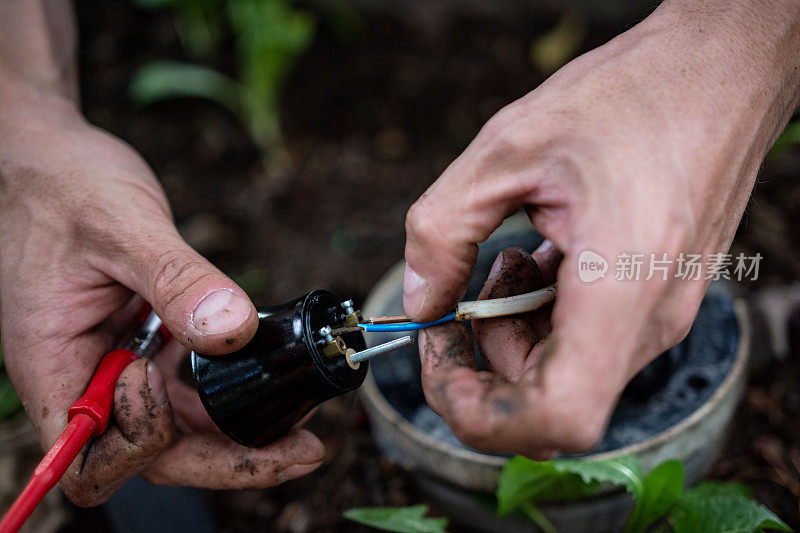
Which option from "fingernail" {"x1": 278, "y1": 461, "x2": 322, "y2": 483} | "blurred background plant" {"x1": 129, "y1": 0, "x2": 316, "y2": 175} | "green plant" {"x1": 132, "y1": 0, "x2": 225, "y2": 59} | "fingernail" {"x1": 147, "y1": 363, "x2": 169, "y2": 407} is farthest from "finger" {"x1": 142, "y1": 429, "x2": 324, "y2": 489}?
"green plant" {"x1": 132, "y1": 0, "x2": 225, "y2": 59}

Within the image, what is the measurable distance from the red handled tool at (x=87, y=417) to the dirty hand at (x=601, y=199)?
49 centimetres

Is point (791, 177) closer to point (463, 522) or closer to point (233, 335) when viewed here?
point (463, 522)

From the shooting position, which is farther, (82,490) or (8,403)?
(8,403)

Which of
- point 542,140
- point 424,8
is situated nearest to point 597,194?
point 542,140

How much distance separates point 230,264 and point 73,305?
1245 millimetres

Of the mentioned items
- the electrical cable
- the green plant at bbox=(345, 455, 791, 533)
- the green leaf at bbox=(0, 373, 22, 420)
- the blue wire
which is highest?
the electrical cable

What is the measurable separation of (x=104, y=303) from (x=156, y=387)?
0.26 meters

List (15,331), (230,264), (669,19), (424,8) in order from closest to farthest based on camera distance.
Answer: (669,19)
(15,331)
(230,264)
(424,8)

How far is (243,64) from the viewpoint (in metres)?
2.76

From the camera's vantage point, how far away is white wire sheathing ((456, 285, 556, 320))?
84 centimetres

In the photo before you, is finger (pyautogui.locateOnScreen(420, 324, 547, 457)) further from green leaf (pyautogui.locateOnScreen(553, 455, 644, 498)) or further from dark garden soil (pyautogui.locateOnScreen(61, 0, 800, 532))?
dark garden soil (pyautogui.locateOnScreen(61, 0, 800, 532))

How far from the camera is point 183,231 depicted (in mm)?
2305

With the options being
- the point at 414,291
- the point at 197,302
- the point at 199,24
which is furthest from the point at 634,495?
the point at 199,24

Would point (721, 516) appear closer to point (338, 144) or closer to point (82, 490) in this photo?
point (82, 490)
